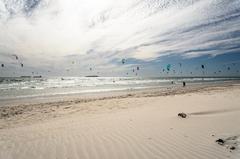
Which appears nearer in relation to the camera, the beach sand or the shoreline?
the beach sand

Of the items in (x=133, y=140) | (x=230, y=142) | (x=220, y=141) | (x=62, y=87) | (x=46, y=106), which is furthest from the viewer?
(x=62, y=87)

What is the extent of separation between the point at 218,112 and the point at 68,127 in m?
6.50

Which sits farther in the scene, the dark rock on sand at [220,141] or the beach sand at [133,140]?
the dark rock on sand at [220,141]

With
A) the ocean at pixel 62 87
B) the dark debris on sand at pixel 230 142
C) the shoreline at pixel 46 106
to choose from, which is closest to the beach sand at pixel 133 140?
the dark debris on sand at pixel 230 142

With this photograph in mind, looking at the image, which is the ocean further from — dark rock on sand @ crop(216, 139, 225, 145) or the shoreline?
dark rock on sand @ crop(216, 139, 225, 145)

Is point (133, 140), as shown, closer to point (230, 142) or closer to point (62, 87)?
point (230, 142)

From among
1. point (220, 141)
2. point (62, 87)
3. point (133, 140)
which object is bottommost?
point (133, 140)

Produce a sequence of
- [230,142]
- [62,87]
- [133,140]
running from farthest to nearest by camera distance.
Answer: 1. [62,87]
2. [133,140]
3. [230,142]

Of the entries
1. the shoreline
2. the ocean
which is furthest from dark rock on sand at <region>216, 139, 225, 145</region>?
the ocean

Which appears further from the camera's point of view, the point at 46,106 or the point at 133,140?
the point at 46,106

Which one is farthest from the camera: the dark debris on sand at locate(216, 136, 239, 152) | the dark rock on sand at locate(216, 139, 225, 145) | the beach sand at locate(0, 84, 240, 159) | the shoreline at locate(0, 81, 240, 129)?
the shoreline at locate(0, 81, 240, 129)

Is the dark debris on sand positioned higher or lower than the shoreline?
higher

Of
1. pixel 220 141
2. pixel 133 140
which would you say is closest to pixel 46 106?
pixel 133 140

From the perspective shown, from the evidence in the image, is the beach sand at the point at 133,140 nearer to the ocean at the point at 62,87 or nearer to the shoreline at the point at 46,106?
the shoreline at the point at 46,106
